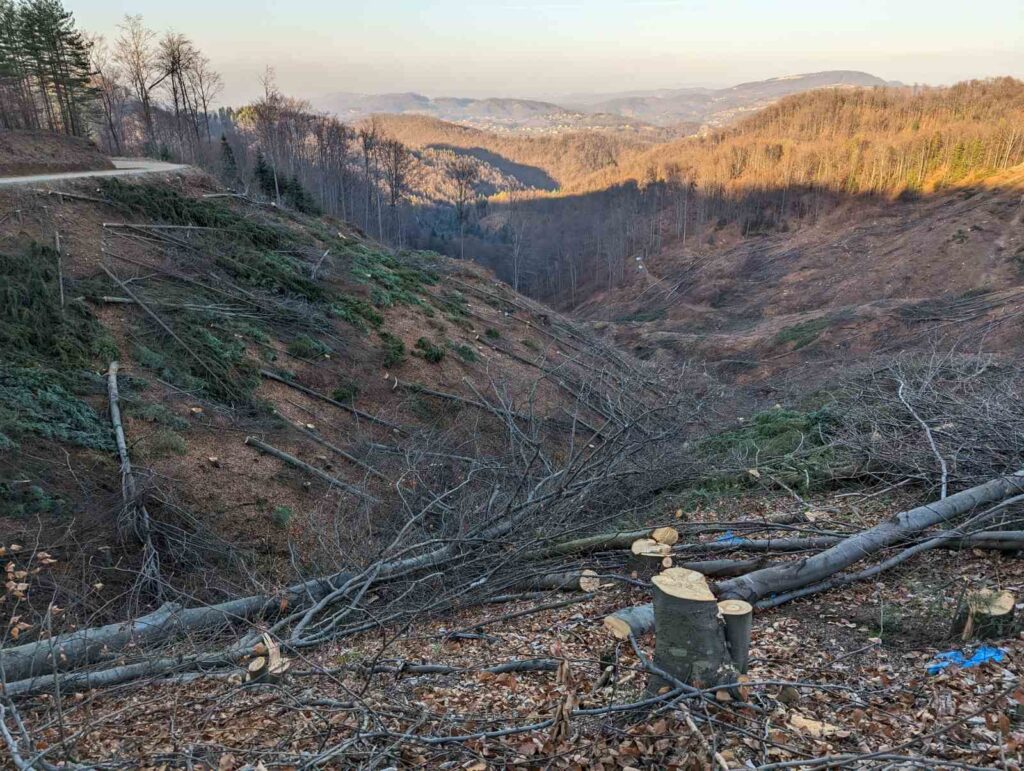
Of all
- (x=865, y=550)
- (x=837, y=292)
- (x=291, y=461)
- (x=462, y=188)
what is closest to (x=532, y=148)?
(x=462, y=188)

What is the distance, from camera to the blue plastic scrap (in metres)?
3.36

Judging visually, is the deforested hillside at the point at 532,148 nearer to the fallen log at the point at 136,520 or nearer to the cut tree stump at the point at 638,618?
the fallen log at the point at 136,520

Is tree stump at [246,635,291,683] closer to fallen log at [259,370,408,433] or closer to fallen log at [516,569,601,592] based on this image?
fallen log at [516,569,601,592]

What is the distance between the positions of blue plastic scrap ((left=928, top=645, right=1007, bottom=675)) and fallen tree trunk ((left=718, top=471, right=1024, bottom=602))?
107cm

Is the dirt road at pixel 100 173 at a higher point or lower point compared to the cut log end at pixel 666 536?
higher

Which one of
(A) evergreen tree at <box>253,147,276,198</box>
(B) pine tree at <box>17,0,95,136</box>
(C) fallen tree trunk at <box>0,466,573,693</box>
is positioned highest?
(B) pine tree at <box>17,0,95,136</box>

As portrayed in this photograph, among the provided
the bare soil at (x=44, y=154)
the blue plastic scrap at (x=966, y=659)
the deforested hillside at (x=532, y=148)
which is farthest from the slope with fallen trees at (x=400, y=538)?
the deforested hillside at (x=532, y=148)

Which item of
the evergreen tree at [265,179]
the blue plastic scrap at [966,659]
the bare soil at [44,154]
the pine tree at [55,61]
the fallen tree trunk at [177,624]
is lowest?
the fallen tree trunk at [177,624]

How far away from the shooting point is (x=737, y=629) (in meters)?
3.05

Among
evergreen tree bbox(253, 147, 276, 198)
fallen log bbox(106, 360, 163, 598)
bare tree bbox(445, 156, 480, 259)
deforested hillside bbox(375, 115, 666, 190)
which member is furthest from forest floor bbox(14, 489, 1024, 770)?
deforested hillside bbox(375, 115, 666, 190)

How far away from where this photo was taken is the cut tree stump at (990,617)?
3574mm

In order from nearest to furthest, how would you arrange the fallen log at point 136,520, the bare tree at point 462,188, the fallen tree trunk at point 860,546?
the fallen tree trunk at point 860,546
the fallen log at point 136,520
the bare tree at point 462,188

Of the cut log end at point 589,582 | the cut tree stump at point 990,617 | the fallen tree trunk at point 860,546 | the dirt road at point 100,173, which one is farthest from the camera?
Answer: the dirt road at point 100,173

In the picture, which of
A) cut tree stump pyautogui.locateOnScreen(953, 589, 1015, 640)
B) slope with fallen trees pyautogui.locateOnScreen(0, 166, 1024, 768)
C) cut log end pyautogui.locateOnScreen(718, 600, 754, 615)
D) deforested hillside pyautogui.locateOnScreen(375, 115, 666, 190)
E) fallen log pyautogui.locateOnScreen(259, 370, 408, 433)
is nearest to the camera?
cut log end pyautogui.locateOnScreen(718, 600, 754, 615)
